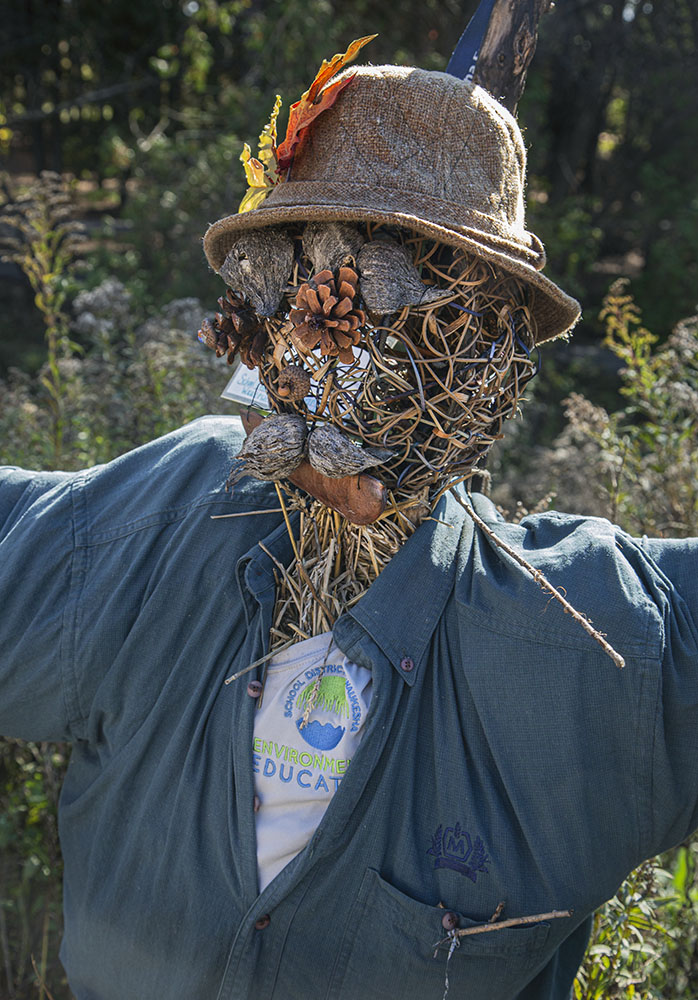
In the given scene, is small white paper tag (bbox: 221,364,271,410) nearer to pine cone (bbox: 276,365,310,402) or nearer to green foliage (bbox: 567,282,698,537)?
pine cone (bbox: 276,365,310,402)

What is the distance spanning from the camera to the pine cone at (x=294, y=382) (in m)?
1.25

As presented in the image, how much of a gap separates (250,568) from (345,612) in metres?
0.17

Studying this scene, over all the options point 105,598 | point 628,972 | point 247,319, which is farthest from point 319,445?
point 628,972

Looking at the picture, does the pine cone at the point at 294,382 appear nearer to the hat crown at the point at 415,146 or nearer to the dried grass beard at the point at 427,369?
the dried grass beard at the point at 427,369

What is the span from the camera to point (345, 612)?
1.40 meters

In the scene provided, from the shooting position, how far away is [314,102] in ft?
4.06

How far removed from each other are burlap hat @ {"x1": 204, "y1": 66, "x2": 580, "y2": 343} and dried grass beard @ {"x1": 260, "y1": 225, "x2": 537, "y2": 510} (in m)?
0.04

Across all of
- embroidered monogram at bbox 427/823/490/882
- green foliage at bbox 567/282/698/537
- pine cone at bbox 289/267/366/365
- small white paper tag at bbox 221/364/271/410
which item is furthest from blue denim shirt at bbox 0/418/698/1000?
green foliage at bbox 567/282/698/537

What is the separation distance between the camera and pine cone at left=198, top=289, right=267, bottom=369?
133 centimetres

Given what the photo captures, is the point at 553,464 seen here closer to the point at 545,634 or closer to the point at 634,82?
the point at 545,634

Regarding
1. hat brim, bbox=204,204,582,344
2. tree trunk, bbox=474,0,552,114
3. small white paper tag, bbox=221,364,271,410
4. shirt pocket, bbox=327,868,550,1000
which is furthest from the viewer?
tree trunk, bbox=474,0,552,114

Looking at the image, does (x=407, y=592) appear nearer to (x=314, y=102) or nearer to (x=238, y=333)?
(x=238, y=333)

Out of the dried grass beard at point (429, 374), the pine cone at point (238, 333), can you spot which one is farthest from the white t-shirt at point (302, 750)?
the pine cone at point (238, 333)

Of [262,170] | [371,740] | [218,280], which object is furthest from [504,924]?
[218,280]
